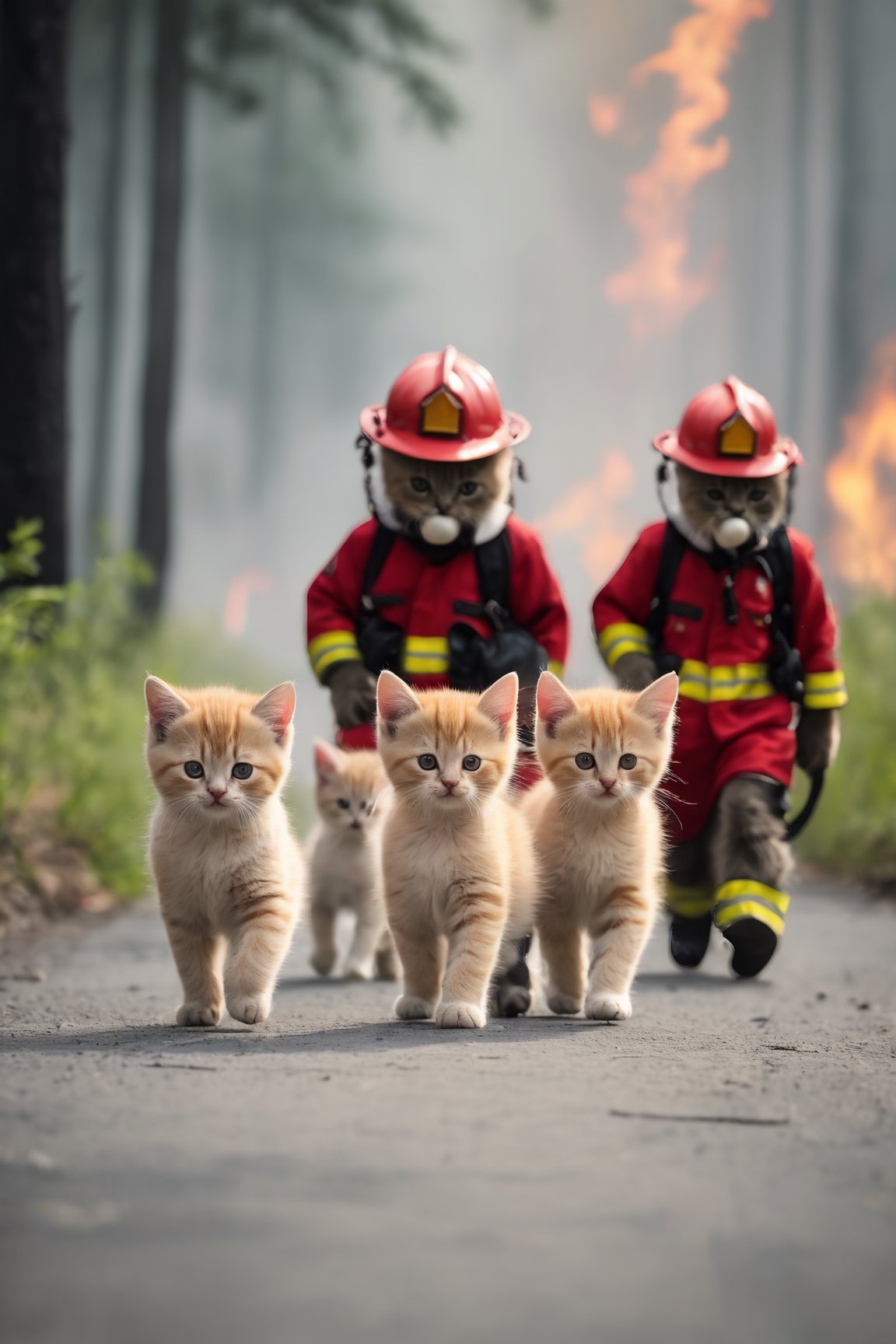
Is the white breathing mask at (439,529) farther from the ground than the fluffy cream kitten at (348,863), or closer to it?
farther from the ground

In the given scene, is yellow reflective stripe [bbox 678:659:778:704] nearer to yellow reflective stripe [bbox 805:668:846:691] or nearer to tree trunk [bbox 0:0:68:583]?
yellow reflective stripe [bbox 805:668:846:691]

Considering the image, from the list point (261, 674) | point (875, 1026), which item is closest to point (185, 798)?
point (875, 1026)

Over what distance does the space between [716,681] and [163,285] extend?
1205 centimetres

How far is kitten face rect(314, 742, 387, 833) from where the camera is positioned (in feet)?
21.1

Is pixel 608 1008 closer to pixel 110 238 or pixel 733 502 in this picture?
pixel 733 502

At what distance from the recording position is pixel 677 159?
56.5ft

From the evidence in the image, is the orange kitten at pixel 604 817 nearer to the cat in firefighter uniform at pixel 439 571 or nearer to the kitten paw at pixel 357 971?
the cat in firefighter uniform at pixel 439 571

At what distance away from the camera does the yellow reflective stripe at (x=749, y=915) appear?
580 cm

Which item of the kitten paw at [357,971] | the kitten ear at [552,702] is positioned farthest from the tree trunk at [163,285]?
the kitten ear at [552,702]

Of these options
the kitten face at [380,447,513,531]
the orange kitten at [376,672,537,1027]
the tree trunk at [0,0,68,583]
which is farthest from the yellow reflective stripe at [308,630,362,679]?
the tree trunk at [0,0,68,583]

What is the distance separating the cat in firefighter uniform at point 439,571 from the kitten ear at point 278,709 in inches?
49.1

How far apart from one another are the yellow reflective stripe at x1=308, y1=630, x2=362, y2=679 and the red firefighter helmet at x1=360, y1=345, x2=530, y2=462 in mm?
717

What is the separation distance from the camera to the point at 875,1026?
5.20m

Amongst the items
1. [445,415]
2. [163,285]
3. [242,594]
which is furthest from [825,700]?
[163,285]
